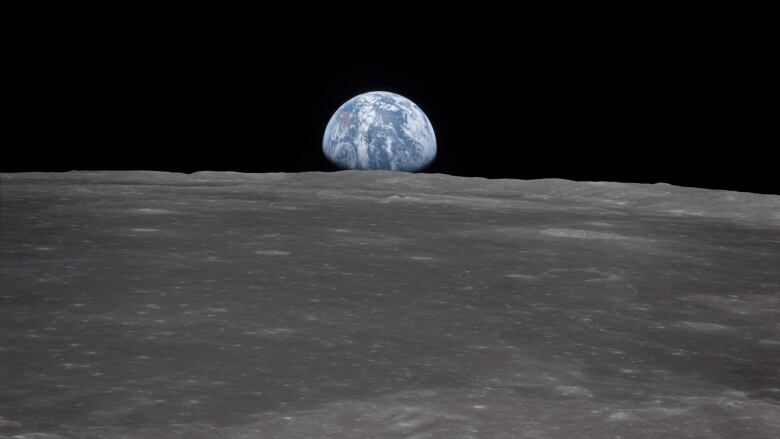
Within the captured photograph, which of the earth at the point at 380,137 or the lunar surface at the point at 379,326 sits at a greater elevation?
the earth at the point at 380,137

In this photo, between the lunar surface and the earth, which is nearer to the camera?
the lunar surface

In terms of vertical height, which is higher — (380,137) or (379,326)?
(380,137)

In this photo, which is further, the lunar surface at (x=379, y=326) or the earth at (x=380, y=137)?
the earth at (x=380, y=137)

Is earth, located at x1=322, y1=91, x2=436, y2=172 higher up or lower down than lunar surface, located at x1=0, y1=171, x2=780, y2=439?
higher up

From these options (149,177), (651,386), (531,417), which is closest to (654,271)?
(651,386)

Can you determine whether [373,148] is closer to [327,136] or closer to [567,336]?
[327,136]
